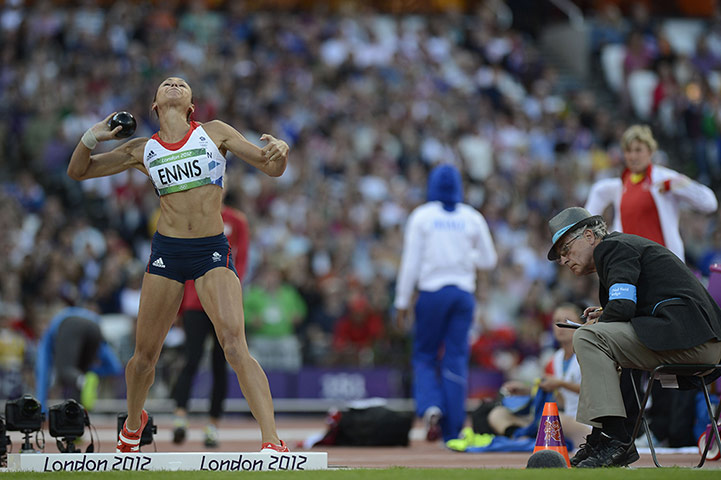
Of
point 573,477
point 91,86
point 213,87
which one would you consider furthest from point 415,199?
point 573,477

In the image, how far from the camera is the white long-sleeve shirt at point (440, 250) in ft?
38.7

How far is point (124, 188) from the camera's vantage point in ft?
63.9

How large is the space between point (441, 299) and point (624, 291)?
4342mm

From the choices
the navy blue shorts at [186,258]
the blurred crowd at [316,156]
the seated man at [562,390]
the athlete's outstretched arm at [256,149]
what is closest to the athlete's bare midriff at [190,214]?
the navy blue shorts at [186,258]

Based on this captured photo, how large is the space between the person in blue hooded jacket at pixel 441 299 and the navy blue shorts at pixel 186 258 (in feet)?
13.4

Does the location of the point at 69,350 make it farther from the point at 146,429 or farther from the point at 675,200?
the point at 675,200

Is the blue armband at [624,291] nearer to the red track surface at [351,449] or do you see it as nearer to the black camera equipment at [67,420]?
the red track surface at [351,449]

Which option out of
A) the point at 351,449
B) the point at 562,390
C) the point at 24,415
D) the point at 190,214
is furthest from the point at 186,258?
the point at 562,390

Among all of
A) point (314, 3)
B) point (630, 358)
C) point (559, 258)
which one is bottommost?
point (630, 358)

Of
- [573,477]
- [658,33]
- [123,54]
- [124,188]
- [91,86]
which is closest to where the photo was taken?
[573,477]

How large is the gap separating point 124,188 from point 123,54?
13.2 ft

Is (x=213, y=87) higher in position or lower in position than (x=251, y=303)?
higher

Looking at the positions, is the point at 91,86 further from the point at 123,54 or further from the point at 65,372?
the point at 65,372

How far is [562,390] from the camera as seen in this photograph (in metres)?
10.7
